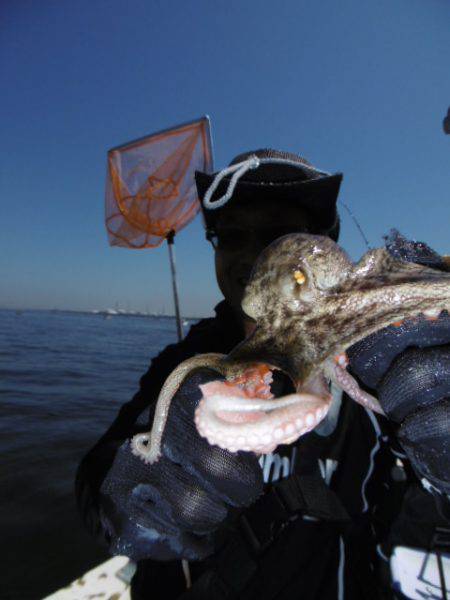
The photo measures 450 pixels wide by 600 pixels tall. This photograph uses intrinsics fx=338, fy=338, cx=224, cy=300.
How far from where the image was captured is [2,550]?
4.86 meters

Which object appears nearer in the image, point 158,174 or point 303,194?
point 303,194

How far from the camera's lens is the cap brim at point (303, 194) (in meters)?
3.60

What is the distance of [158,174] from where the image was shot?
8141mm

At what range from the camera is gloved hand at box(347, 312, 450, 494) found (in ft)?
5.85

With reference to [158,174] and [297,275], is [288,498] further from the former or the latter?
[158,174]

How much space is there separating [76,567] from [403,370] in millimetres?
5580

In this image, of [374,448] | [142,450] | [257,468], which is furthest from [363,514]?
[142,450]

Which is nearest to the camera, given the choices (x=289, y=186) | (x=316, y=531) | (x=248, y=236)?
(x=316, y=531)

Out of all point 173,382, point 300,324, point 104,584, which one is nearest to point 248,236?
point 173,382

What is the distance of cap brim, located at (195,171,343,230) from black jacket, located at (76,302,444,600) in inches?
81.7

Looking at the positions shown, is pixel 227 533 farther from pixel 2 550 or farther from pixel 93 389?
pixel 93 389

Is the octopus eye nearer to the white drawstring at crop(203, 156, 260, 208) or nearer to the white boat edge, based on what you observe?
the white drawstring at crop(203, 156, 260, 208)

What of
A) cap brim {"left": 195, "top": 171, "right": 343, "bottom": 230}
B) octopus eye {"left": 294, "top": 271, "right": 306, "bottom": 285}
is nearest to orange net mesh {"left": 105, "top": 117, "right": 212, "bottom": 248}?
cap brim {"left": 195, "top": 171, "right": 343, "bottom": 230}

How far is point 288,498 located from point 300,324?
1952 millimetres
